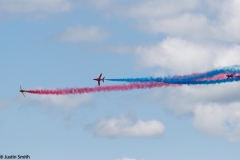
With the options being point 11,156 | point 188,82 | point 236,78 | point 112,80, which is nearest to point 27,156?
point 11,156

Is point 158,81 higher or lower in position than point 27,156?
higher

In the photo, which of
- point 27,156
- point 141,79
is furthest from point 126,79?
point 27,156

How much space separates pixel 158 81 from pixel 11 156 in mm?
42564

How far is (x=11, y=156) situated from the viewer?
7264 inches

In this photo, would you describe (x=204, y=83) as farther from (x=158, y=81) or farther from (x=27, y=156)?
(x=27, y=156)

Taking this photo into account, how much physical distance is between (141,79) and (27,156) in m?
36.1

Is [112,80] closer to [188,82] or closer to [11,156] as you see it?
[188,82]

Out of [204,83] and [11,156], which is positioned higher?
[204,83]

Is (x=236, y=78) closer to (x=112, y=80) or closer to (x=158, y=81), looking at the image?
(x=158, y=81)

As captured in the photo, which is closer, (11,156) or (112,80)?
(11,156)

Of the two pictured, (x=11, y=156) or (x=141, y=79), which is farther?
(x=141, y=79)

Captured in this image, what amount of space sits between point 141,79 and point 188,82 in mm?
13788

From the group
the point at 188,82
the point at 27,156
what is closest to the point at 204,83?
the point at 188,82

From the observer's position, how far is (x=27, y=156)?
7362 inches
